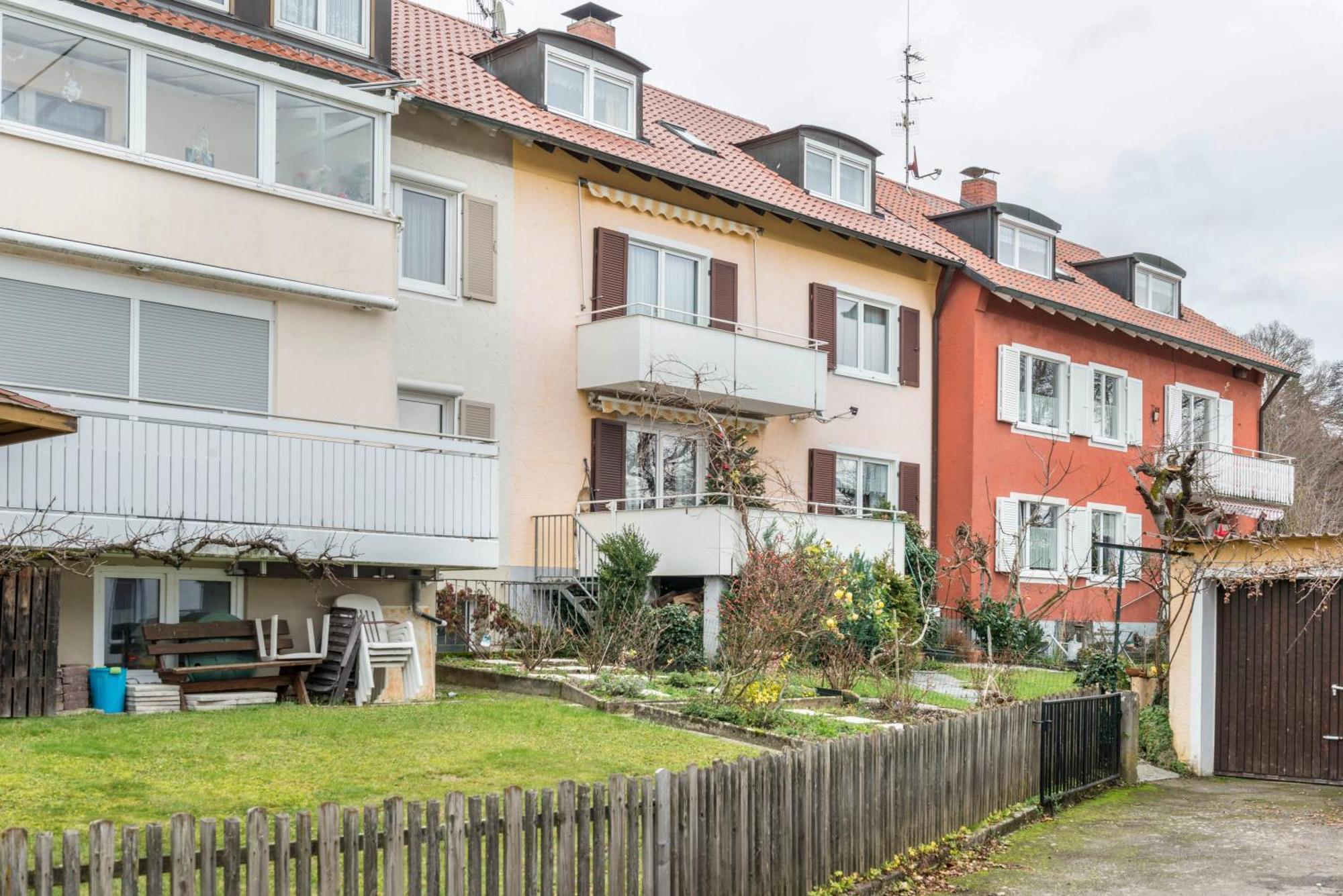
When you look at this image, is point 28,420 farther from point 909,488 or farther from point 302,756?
point 909,488

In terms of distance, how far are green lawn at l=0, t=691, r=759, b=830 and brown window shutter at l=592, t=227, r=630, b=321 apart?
8893 mm

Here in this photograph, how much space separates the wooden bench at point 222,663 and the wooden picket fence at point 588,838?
6.35 meters

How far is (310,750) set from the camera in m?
11.6

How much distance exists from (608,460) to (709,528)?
2711mm

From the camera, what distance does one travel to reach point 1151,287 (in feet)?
115

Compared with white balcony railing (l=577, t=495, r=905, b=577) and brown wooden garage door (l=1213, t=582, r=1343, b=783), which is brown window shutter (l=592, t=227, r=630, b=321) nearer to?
white balcony railing (l=577, t=495, r=905, b=577)

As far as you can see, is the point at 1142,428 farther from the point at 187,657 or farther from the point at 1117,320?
the point at 187,657

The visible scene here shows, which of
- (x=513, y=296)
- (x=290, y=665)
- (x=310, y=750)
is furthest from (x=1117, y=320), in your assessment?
(x=310, y=750)

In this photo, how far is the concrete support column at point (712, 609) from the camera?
2016cm

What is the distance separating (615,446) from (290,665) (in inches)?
339

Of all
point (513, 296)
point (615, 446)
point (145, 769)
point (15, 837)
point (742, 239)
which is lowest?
point (145, 769)

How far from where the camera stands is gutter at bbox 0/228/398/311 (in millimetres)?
13969

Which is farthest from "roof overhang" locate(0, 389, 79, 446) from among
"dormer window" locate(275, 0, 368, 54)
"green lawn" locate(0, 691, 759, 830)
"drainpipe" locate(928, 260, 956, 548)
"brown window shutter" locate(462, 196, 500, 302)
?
"drainpipe" locate(928, 260, 956, 548)

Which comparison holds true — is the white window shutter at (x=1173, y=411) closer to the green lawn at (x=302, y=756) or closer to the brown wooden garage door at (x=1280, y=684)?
the brown wooden garage door at (x=1280, y=684)
